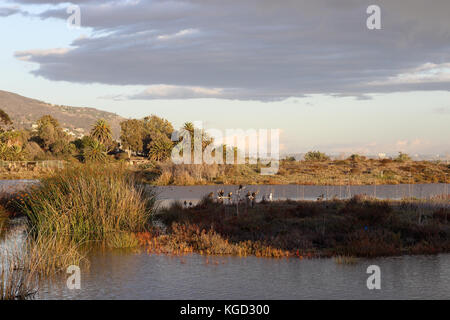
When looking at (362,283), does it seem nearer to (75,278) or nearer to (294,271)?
(294,271)

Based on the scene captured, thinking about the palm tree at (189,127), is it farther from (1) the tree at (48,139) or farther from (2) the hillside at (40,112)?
(2) the hillside at (40,112)

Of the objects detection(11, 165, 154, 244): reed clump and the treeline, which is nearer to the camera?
detection(11, 165, 154, 244): reed clump

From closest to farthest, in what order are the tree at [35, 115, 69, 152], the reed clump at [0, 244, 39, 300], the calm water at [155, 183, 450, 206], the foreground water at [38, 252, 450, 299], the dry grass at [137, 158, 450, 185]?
the reed clump at [0, 244, 39, 300] < the foreground water at [38, 252, 450, 299] < the calm water at [155, 183, 450, 206] < the dry grass at [137, 158, 450, 185] < the tree at [35, 115, 69, 152]

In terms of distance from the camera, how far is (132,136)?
3209 inches

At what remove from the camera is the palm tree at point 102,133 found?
79875 mm

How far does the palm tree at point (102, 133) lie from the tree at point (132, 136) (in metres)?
2.27

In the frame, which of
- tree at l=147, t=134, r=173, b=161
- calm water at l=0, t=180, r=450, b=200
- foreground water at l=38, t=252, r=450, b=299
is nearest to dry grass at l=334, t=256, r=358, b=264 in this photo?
foreground water at l=38, t=252, r=450, b=299

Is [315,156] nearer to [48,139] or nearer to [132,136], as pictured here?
[132,136]

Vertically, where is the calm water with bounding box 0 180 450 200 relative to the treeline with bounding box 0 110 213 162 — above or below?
below

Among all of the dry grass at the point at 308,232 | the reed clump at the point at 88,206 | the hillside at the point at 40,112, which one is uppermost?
the hillside at the point at 40,112

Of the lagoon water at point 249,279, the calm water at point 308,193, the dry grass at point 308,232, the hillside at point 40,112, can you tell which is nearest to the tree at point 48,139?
the calm water at point 308,193

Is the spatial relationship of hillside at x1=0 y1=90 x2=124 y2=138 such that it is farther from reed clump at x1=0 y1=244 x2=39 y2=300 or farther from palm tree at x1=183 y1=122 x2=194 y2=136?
reed clump at x1=0 y1=244 x2=39 y2=300

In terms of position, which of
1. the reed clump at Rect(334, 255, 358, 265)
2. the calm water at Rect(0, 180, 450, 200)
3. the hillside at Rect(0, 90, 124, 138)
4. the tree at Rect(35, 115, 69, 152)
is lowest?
the calm water at Rect(0, 180, 450, 200)

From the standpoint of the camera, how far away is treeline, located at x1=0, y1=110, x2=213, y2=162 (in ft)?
215
